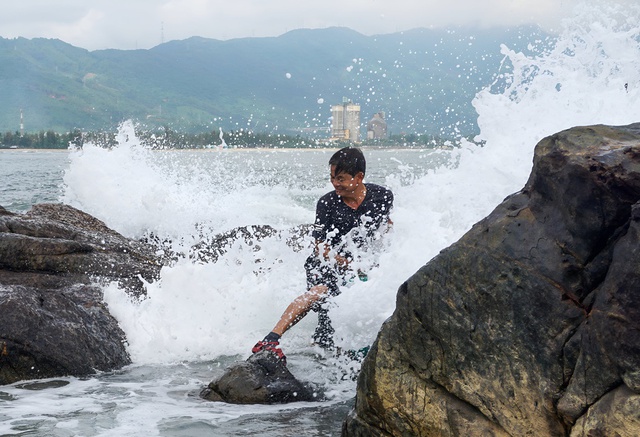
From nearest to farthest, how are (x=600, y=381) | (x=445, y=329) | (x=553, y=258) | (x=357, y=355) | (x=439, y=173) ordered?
(x=600, y=381)
(x=553, y=258)
(x=445, y=329)
(x=357, y=355)
(x=439, y=173)

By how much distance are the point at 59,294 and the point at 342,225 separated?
255 cm

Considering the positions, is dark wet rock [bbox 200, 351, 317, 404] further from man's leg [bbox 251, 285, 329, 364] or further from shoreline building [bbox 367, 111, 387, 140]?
shoreline building [bbox 367, 111, 387, 140]

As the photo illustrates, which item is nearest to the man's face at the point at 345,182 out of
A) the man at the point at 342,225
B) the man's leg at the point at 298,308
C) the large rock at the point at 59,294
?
the man at the point at 342,225

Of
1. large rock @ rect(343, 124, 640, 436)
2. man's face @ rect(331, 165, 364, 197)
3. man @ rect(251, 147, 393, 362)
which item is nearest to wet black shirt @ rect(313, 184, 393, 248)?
man @ rect(251, 147, 393, 362)

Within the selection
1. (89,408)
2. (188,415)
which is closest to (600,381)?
(188,415)

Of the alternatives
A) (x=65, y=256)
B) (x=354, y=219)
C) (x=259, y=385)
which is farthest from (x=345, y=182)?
(x=65, y=256)

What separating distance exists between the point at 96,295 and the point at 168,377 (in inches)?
51.4

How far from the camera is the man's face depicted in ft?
19.2

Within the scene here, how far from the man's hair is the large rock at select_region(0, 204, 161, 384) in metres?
2.50

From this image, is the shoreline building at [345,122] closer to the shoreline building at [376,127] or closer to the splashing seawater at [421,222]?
the shoreline building at [376,127]

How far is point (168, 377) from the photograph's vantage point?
6.17 metres

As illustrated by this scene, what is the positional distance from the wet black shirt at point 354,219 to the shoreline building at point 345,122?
110 feet

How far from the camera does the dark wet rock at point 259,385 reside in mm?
5270

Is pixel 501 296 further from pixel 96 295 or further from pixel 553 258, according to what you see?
pixel 96 295
